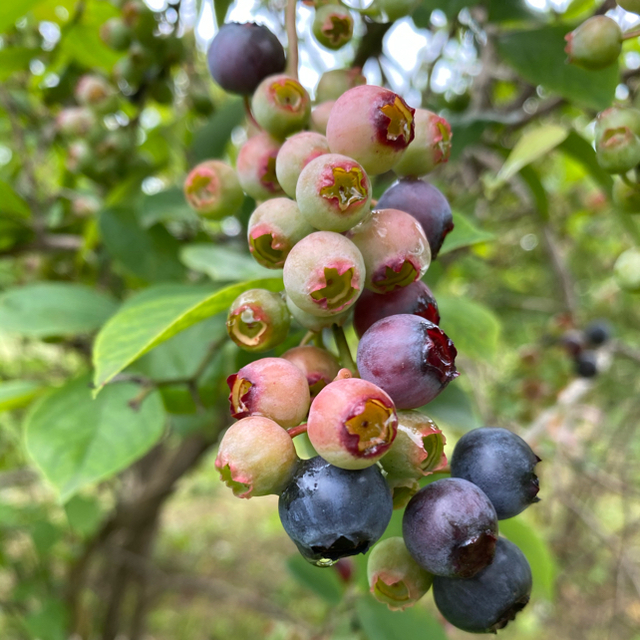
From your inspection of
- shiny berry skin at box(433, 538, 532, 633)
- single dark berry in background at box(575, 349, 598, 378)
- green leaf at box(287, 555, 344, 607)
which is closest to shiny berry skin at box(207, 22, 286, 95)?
shiny berry skin at box(433, 538, 532, 633)

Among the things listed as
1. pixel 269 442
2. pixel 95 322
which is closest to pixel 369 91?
Result: pixel 269 442

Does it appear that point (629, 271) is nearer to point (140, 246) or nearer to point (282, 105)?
point (282, 105)

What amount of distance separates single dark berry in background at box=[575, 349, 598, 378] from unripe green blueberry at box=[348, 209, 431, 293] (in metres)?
1.51

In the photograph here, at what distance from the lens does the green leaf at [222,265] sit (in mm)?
694

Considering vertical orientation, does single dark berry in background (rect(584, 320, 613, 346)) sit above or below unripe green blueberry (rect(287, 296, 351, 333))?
below

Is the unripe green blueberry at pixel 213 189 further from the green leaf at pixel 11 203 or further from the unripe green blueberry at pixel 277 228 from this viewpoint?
the green leaf at pixel 11 203

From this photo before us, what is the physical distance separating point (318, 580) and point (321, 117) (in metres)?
1.08

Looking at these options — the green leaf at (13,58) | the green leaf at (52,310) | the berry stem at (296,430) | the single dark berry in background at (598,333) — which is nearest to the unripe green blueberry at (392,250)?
the berry stem at (296,430)

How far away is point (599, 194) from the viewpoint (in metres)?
1.96

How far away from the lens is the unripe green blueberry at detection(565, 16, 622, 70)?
486 mm

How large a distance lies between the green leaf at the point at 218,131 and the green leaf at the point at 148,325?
502 mm

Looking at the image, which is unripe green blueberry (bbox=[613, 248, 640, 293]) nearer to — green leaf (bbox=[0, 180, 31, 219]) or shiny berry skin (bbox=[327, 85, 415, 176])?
shiny berry skin (bbox=[327, 85, 415, 176])

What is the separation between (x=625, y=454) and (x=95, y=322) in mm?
2767

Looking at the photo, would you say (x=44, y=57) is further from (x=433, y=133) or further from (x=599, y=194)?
(x=599, y=194)
